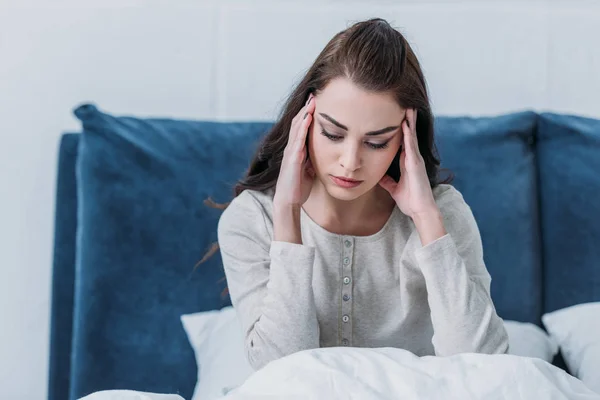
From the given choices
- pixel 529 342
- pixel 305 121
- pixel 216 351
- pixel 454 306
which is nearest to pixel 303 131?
pixel 305 121

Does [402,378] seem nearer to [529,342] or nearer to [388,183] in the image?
[388,183]

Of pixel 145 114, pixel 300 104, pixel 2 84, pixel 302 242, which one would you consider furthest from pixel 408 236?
pixel 2 84

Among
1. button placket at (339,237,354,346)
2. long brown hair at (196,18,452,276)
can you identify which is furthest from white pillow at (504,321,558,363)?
long brown hair at (196,18,452,276)

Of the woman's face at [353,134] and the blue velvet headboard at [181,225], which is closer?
the woman's face at [353,134]

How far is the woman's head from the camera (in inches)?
68.4

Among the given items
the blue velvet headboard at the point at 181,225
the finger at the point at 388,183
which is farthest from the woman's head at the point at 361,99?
the blue velvet headboard at the point at 181,225

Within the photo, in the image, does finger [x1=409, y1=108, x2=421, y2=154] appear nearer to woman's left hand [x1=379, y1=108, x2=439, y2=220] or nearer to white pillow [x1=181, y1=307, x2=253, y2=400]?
woman's left hand [x1=379, y1=108, x2=439, y2=220]

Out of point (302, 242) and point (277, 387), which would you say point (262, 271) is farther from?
point (277, 387)

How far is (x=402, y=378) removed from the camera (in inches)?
58.7

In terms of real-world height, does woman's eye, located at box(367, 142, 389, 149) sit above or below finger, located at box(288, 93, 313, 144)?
below

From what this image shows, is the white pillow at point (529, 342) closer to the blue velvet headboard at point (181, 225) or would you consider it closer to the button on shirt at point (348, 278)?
the blue velvet headboard at point (181, 225)

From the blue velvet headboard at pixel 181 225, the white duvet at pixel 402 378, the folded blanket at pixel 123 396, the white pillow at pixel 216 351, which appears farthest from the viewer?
the blue velvet headboard at pixel 181 225

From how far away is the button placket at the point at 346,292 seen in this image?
194cm

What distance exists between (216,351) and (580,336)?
88cm
